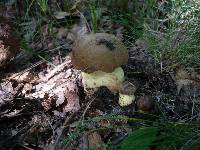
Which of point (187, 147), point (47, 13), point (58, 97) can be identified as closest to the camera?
point (187, 147)

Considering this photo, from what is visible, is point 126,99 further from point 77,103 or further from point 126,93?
point 77,103

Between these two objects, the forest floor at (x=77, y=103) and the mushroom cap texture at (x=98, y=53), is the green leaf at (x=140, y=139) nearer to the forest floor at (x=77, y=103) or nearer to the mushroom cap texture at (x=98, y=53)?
the forest floor at (x=77, y=103)

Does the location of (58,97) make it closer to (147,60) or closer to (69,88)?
(69,88)

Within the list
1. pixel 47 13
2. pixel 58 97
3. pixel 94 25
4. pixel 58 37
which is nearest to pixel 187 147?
pixel 58 97

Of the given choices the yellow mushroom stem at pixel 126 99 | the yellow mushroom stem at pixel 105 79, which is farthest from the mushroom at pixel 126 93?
the yellow mushroom stem at pixel 105 79

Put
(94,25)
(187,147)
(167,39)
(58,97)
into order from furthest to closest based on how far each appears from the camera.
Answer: (94,25) → (167,39) → (58,97) → (187,147)

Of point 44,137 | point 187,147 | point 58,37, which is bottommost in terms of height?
point 44,137

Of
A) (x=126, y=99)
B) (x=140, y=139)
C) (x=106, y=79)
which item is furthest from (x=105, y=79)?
(x=140, y=139)

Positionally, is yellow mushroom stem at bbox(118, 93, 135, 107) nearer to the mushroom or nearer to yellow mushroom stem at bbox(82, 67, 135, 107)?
the mushroom
